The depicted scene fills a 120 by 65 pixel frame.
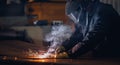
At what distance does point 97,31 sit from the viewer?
6.72 meters

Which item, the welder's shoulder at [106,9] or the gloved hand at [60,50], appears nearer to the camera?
the gloved hand at [60,50]

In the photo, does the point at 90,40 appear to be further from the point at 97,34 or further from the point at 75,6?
the point at 75,6

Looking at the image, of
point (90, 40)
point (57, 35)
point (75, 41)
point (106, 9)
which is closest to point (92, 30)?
point (90, 40)

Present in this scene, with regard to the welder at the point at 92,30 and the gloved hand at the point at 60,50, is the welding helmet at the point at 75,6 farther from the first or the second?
the gloved hand at the point at 60,50

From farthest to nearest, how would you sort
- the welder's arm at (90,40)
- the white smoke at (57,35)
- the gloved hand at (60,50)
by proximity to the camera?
the white smoke at (57,35) < the gloved hand at (60,50) < the welder's arm at (90,40)

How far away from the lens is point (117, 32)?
7398mm

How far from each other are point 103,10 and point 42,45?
2.12 meters

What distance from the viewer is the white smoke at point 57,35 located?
319 inches

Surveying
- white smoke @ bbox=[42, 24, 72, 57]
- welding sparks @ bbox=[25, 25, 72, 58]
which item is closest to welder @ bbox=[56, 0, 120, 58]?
welding sparks @ bbox=[25, 25, 72, 58]

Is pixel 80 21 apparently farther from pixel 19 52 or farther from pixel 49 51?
pixel 19 52

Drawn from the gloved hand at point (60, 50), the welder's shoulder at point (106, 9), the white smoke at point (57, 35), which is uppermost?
the welder's shoulder at point (106, 9)

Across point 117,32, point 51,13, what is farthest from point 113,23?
point 51,13

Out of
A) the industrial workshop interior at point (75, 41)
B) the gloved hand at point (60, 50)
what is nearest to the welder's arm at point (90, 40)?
the industrial workshop interior at point (75, 41)

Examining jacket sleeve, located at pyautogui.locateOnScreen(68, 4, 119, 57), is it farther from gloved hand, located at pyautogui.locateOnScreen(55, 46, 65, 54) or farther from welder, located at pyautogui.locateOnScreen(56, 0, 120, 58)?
gloved hand, located at pyautogui.locateOnScreen(55, 46, 65, 54)
